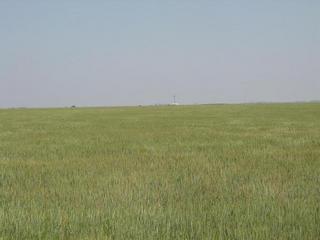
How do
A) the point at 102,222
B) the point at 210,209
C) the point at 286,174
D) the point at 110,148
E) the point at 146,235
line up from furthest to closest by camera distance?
the point at 110,148 → the point at 286,174 → the point at 210,209 → the point at 102,222 → the point at 146,235

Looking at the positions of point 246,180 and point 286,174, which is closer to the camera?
point 246,180

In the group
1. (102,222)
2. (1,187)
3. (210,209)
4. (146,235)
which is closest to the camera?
(146,235)

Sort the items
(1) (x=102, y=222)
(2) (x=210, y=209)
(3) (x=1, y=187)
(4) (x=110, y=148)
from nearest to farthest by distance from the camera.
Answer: (1) (x=102, y=222), (2) (x=210, y=209), (3) (x=1, y=187), (4) (x=110, y=148)

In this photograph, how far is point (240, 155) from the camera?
1417 cm

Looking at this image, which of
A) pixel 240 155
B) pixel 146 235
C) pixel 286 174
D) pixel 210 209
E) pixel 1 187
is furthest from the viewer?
pixel 240 155

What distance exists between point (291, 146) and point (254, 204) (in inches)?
400

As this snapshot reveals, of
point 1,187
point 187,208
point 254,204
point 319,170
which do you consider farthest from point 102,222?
point 319,170

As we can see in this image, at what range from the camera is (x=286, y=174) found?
1057cm

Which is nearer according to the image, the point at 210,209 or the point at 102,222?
the point at 102,222

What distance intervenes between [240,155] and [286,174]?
363 cm

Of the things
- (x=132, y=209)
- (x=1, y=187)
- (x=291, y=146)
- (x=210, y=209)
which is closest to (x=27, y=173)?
(x=1, y=187)

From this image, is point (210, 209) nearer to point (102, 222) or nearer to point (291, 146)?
point (102, 222)

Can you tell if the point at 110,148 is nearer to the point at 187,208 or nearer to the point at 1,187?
the point at 1,187

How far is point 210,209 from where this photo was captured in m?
7.20
